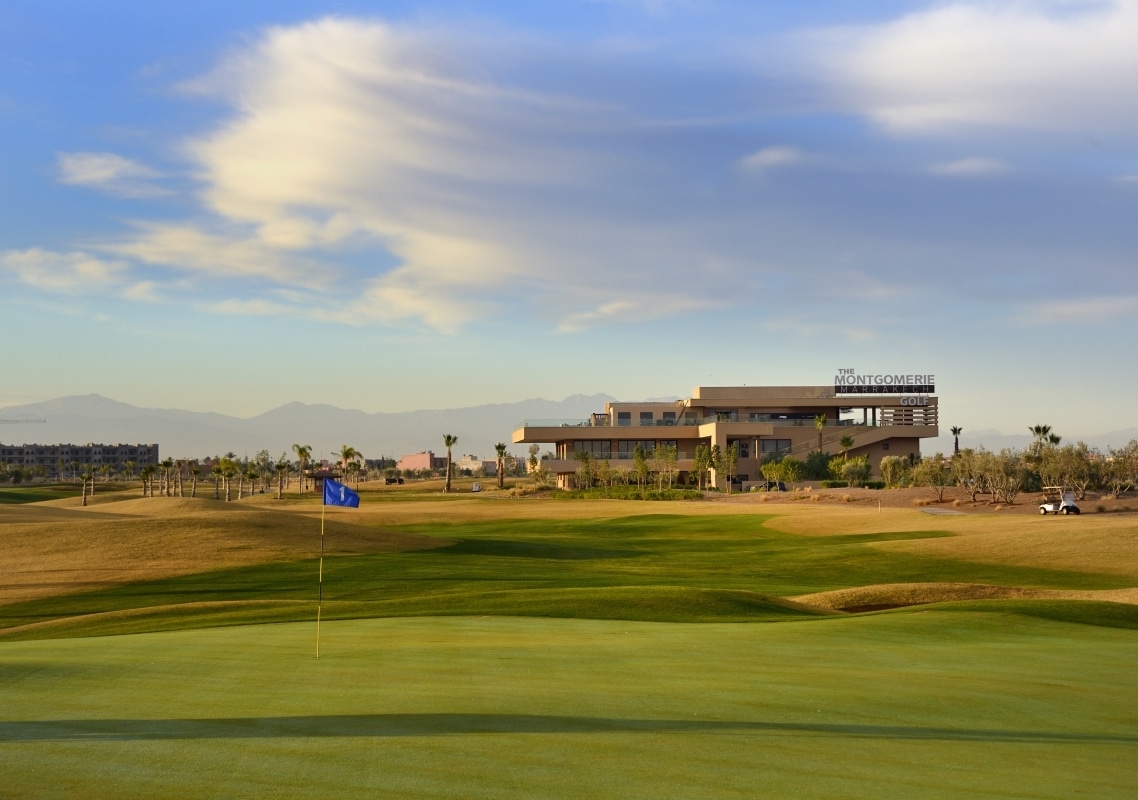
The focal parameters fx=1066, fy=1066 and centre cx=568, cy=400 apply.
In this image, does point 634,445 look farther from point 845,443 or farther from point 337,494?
point 337,494

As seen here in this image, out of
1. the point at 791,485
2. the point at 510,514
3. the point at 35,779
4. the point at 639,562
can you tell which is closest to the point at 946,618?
the point at 35,779

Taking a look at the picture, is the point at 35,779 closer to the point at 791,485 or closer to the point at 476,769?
the point at 476,769

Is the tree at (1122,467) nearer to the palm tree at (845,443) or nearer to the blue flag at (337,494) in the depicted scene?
the palm tree at (845,443)

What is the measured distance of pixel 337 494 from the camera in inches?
675

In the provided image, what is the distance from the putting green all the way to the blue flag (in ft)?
7.70

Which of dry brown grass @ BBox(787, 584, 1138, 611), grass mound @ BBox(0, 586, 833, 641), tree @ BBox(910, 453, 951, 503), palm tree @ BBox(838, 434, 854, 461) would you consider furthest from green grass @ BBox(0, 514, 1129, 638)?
palm tree @ BBox(838, 434, 854, 461)

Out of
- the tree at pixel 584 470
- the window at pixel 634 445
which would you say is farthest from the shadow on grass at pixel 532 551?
the window at pixel 634 445

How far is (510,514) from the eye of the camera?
270 ft

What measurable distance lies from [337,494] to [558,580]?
2079 cm

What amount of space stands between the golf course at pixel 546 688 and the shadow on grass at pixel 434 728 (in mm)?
48

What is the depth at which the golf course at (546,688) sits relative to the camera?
8.66 metres

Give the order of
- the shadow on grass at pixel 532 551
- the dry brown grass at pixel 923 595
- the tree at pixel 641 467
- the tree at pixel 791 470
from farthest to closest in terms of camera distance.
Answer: the tree at pixel 641 467 < the tree at pixel 791 470 < the shadow on grass at pixel 532 551 < the dry brown grass at pixel 923 595

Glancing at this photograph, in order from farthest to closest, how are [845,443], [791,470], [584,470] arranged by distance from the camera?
[845,443] → [584,470] → [791,470]

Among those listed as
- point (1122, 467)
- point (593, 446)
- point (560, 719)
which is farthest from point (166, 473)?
point (560, 719)
